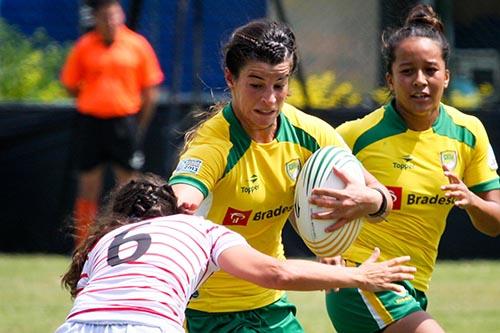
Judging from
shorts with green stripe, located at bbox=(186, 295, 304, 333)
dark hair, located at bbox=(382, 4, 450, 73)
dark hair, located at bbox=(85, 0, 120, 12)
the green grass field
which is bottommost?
the green grass field

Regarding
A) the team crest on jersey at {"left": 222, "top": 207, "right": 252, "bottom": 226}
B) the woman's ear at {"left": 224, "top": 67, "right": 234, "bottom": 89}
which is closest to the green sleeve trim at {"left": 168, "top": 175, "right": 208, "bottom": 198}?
the team crest on jersey at {"left": 222, "top": 207, "right": 252, "bottom": 226}

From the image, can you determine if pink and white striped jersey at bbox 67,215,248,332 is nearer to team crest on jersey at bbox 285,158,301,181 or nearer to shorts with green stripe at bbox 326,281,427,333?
team crest on jersey at bbox 285,158,301,181

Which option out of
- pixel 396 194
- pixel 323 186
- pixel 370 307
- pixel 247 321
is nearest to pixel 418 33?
pixel 396 194

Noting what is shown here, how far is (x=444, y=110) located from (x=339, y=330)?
1.09 metres

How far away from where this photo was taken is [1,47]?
38.7 ft

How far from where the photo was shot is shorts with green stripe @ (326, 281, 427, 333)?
16.4 ft

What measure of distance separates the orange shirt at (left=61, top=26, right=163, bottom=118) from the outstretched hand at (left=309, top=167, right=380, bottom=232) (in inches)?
237

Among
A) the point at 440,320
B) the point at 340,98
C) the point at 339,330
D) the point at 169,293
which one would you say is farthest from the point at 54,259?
the point at 169,293

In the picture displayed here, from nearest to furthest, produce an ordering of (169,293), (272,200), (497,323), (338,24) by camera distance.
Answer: (169,293) < (272,200) < (497,323) < (338,24)

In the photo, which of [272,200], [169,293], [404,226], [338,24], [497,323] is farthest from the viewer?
[338,24]

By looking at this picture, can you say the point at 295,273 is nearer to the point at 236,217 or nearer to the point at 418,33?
the point at 236,217

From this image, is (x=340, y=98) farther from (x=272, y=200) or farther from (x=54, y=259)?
(x=272, y=200)

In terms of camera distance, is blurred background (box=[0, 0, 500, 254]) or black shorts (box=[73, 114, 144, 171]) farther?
blurred background (box=[0, 0, 500, 254])

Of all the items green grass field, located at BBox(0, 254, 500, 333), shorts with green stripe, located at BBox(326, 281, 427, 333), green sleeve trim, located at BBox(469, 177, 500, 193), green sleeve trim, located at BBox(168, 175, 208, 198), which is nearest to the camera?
green sleeve trim, located at BBox(168, 175, 208, 198)
